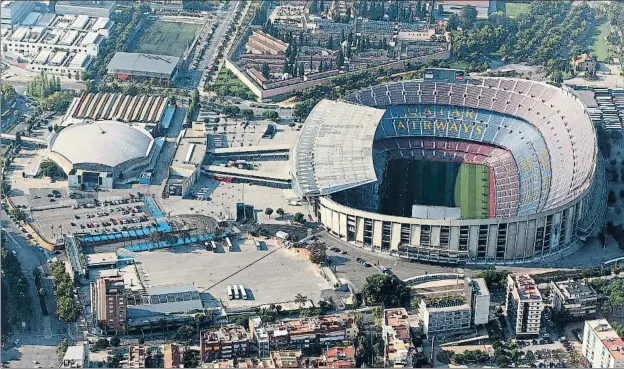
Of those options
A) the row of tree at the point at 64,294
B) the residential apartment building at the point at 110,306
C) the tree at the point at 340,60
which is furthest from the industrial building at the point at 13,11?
the residential apartment building at the point at 110,306

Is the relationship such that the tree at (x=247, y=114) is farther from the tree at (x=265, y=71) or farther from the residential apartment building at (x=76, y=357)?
the residential apartment building at (x=76, y=357)

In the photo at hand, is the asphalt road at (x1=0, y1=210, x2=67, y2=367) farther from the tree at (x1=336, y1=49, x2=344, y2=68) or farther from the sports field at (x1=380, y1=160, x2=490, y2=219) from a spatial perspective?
the tree at (x1=336, y1=49, x2=344, y2=68)

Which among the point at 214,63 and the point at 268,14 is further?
the point at 268,14

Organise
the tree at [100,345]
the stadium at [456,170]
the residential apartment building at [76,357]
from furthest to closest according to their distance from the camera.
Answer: the stadium at [456,170]
the tree at [100,345]
the residential apartment building at [76,357]

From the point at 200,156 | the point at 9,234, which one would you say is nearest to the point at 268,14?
the point at 200,156

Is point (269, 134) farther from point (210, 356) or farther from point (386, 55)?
point (210, 356)

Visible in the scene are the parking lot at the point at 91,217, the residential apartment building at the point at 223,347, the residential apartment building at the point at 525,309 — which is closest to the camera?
the residential apartment building at the point at 223,347

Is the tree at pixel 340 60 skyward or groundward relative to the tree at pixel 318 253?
skyward

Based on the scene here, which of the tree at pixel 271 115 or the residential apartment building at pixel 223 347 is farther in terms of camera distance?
the tree at pixel 271 115
